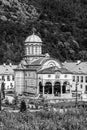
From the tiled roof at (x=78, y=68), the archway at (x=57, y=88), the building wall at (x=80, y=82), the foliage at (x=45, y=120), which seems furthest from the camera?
the tiled roof at (x=78, y=68)

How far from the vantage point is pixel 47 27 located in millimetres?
152250

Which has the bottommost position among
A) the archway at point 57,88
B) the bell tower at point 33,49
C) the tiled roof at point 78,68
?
the archway at point 57,88

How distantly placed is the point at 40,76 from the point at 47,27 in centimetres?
7301

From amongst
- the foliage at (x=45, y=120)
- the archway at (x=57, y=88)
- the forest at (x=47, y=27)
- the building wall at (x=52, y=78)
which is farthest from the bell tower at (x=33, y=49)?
the forest at (x=47, y=27)

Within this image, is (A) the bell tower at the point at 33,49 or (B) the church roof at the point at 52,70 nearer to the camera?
(B) the church roof at the point at 52,70

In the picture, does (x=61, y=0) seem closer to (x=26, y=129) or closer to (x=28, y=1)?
(x=28, y=1)

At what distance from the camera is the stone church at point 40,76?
7975 centimetres

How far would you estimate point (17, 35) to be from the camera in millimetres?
138875

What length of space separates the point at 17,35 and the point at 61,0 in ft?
169

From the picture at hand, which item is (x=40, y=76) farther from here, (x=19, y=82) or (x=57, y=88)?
(x=19, y=82)

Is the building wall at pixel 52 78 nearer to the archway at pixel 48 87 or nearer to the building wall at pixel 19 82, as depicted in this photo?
the archway at pixel 48 87

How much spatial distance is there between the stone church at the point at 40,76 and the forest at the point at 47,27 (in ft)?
97.7

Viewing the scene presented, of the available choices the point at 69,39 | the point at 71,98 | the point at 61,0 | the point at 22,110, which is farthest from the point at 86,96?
the point at 61,0

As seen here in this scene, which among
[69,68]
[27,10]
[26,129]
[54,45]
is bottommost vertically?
[26,129]
